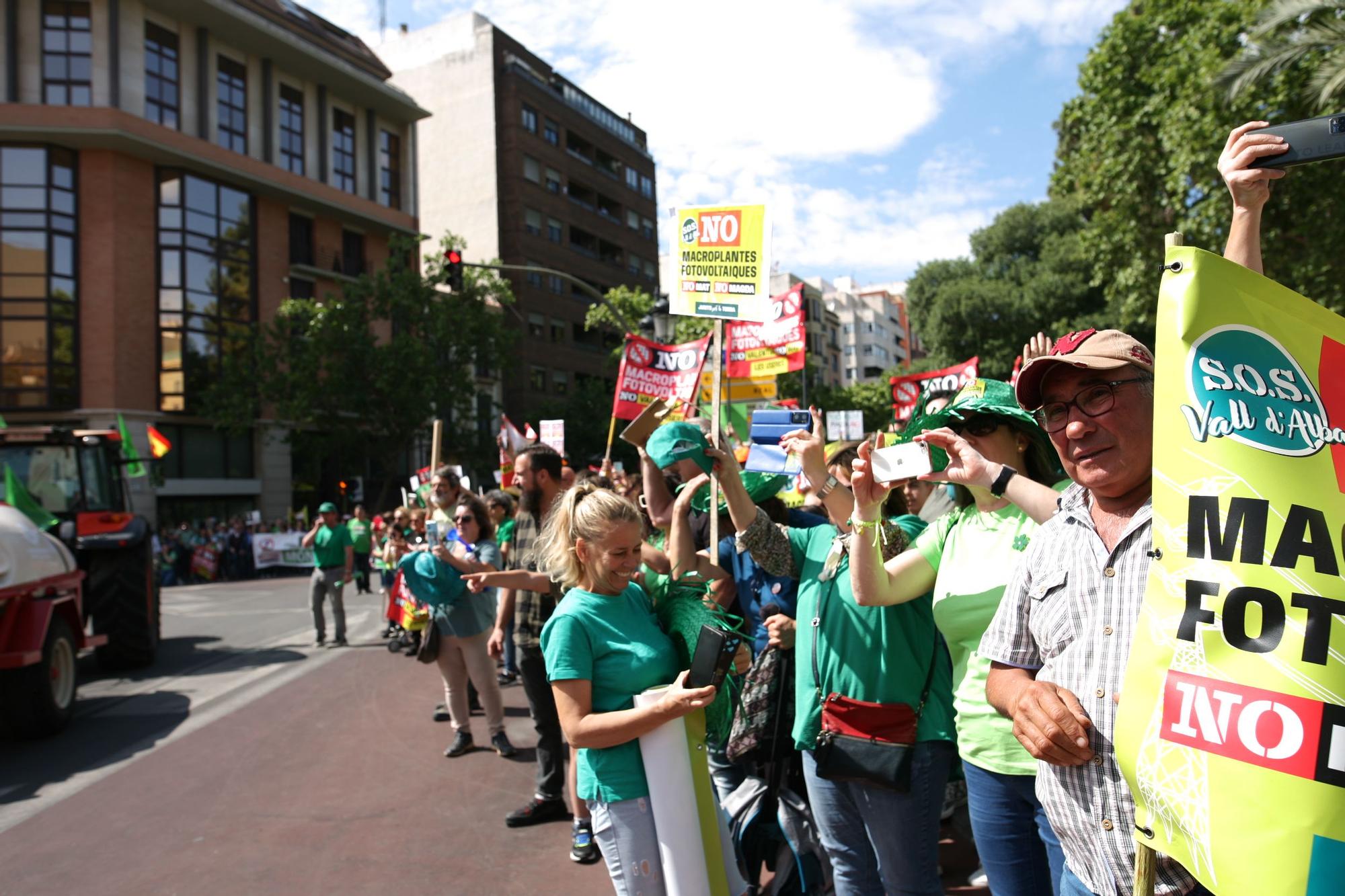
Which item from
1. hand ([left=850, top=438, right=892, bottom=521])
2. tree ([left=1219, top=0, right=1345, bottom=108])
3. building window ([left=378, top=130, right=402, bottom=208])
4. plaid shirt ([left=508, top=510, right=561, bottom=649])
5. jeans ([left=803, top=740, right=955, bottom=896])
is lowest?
jeans ([left=803, top=740, right=955, bottom=896])

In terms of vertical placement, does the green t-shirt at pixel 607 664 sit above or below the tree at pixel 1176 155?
below

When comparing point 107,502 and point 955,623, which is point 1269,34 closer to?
point 955,623

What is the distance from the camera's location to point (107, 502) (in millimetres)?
9961

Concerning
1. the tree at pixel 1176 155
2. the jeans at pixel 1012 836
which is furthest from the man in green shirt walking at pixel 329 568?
the tree at pixel 1176 155

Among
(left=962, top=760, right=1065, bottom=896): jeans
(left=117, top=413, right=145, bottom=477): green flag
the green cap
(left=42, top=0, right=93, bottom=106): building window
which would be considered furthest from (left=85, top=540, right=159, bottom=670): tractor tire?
(left=42, top=0, right=93, bottom=106): building window

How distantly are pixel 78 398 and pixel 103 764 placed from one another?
26906 millimetres

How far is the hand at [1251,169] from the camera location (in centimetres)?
168

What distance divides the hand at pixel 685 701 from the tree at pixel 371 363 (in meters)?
27.7

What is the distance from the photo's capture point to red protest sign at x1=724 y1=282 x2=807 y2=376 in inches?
476

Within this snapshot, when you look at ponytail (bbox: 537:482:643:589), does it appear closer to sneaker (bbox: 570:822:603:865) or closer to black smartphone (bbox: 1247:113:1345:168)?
black smartphone (bbox: 1247:113:1345:168)

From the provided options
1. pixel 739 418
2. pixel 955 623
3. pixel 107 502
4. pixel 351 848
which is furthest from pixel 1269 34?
pixel 107 502

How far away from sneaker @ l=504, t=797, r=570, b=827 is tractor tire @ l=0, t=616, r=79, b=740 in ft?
14.0

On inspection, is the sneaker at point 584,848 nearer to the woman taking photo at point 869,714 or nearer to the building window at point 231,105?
the woman taking photo at point 869,714

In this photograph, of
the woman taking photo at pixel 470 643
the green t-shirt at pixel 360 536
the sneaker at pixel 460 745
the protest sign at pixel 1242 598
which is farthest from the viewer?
the green t-shirt at pixel 360 536
